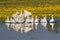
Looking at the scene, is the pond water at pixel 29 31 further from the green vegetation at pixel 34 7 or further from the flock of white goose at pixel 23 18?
the green vegetation at pixel 34 7

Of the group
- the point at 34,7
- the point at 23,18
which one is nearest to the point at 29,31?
the point at 23,18

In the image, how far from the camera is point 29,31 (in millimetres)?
27125

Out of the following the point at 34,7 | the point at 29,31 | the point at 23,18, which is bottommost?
the point at 29,31

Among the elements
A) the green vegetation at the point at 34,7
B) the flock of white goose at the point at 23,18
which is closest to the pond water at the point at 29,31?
the flock of white goose at the point at 23,18

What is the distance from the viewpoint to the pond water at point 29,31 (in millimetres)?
25016

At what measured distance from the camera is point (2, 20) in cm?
3291

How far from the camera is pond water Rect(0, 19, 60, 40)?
25.0m

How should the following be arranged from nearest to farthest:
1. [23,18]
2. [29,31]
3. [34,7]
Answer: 1. [29,31]
2. [23,18]
3. [34,7]

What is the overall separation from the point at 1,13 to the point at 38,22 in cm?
575

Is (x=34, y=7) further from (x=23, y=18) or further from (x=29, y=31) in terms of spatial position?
(x=29, y=31)

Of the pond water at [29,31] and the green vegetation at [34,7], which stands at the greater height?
the green vegetation at [34,7]

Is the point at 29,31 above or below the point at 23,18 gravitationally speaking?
below

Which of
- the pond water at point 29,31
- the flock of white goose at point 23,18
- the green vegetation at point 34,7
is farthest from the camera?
the green vegetation at point 34,7

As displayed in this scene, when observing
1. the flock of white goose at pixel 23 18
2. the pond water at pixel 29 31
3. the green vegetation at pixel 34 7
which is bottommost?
the pond water at pixel 29 31
